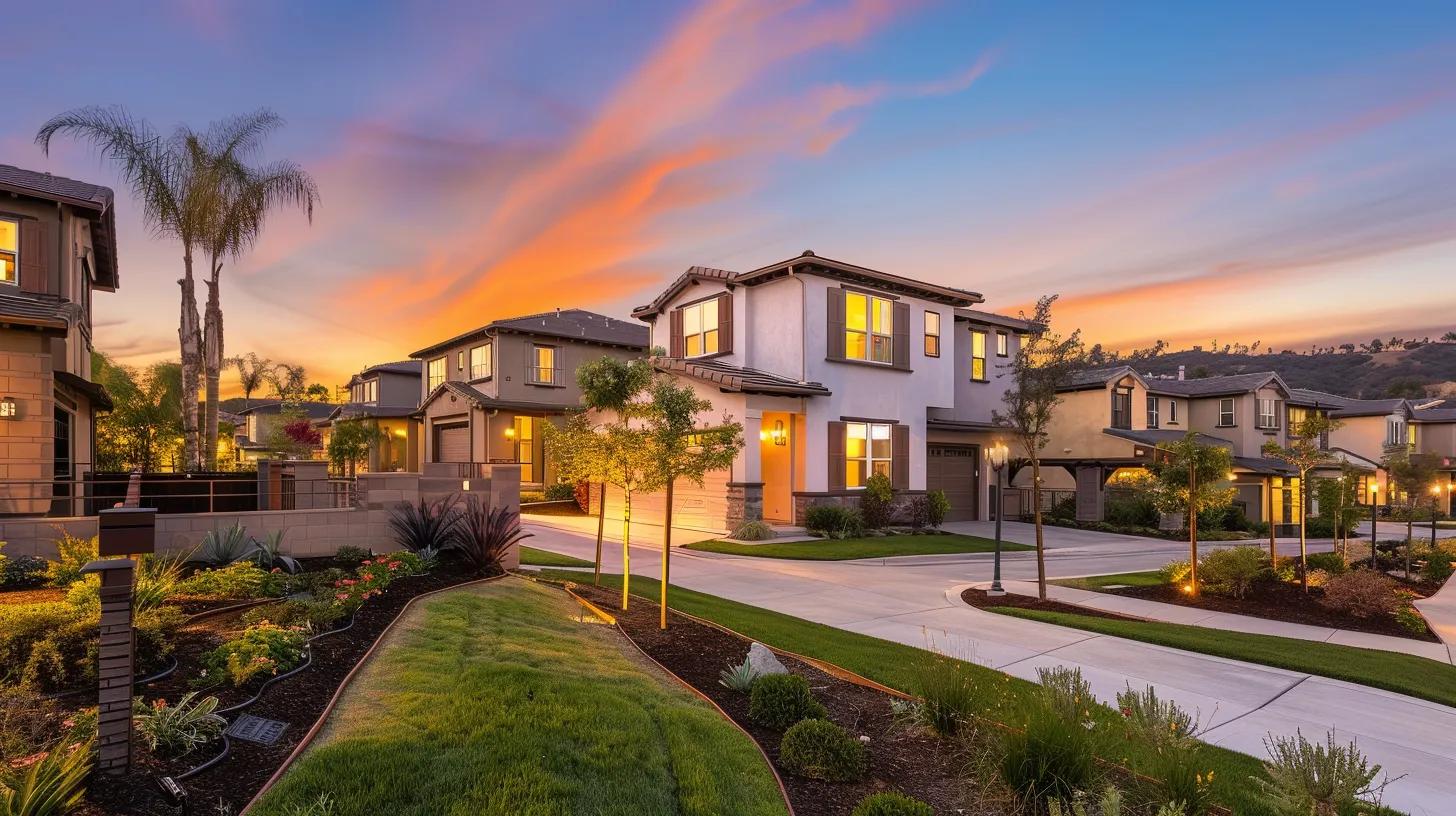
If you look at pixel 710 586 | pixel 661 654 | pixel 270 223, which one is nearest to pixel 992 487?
pixel 710 586

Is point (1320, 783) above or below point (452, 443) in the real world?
below

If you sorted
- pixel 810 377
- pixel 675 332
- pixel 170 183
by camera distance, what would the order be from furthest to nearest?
pixel 675 332 → pixel 810 377 → pixel 170 183

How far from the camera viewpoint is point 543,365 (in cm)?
3319

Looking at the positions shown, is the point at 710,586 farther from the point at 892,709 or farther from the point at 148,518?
the point at 148,518

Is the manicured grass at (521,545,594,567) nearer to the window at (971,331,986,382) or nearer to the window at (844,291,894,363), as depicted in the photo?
the window at (844,291,894,363)

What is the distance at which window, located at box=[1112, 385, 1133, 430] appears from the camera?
31.1 metres

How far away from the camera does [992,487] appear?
2919 centimetres

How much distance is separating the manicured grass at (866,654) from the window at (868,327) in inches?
519

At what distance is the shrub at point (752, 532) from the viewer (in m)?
19.9

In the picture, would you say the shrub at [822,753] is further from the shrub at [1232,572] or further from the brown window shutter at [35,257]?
the brown window shutter at [35,257]

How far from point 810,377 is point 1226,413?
2730 centimetres

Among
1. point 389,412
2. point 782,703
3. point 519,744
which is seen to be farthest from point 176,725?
point 389,412

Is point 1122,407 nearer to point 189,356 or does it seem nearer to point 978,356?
point 978,356

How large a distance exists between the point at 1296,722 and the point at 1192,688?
1.06m
